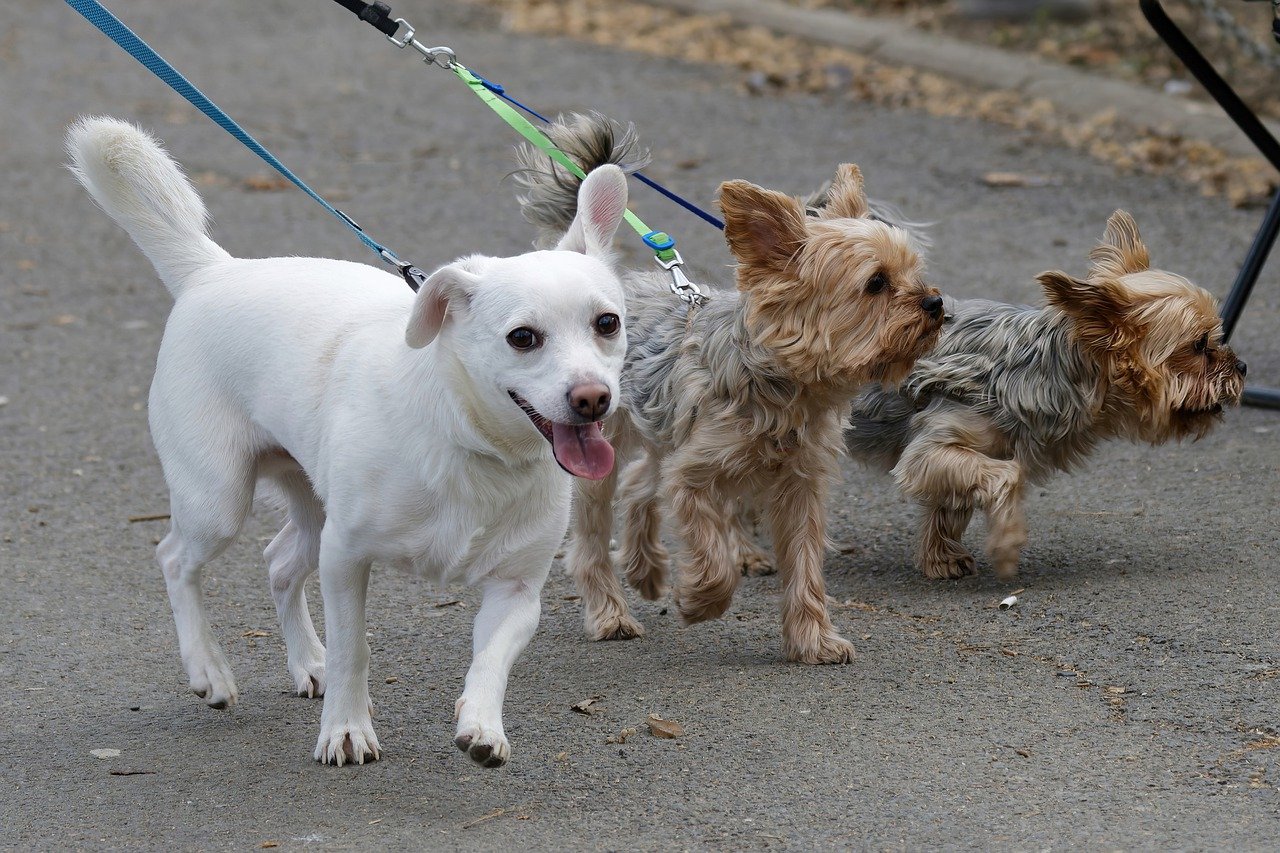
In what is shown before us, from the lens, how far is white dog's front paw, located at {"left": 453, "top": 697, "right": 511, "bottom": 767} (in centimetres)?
360

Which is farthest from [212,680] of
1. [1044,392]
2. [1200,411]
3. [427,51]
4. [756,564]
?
[1200,411]

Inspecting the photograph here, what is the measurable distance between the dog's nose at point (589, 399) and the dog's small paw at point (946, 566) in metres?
2.32

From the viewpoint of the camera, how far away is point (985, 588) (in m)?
5.38

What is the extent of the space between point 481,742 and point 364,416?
864 mm

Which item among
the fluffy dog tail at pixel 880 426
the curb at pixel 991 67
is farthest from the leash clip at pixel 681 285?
the curb at pixel 991 67

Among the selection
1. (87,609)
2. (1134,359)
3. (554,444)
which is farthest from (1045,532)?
(87,609)

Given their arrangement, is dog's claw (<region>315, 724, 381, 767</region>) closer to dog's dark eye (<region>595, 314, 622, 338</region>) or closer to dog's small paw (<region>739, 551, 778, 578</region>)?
dog's dark eye (<region>595, 314, 622, 338</region>)

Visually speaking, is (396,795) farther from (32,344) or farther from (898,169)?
(898,169)

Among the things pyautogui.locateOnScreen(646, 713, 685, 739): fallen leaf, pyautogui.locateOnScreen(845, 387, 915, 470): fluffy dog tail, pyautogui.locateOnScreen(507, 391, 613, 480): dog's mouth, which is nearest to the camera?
pyautogui.locateOnScreen(507, 391, 613, 480): dog's mouth

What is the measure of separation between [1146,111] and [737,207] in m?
7.32

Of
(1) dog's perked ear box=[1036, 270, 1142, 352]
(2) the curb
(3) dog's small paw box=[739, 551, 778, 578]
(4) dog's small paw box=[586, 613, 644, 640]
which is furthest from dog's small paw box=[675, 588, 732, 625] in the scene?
(2) the curb

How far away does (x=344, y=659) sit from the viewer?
4.01m

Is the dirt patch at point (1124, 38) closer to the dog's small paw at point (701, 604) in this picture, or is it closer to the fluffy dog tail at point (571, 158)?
the fluffy dog tail at point (571, 158)

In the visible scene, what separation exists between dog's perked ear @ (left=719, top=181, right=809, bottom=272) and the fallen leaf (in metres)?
1.35
